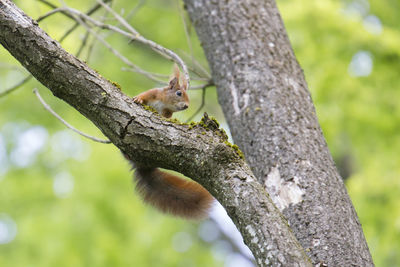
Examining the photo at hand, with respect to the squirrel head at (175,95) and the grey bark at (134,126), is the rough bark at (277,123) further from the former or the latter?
the grey bark at (134,126)

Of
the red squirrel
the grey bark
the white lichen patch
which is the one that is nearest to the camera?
the grey bark

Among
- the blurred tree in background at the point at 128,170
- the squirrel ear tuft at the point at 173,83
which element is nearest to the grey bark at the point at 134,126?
the squirrel ear tuft at the point at 173,83

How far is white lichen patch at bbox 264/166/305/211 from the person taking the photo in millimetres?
2338

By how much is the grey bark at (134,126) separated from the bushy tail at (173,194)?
62 cm

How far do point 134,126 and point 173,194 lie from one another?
80 cm

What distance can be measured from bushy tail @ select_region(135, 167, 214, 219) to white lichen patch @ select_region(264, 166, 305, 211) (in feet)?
1.04

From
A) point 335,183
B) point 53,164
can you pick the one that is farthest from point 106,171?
point 335,183

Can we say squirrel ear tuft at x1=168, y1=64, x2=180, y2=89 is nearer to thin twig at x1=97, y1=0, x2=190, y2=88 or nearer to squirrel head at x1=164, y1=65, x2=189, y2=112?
squirrel head at x1=164, y1=65, x2=189, y2=112

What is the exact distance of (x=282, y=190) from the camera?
239 cm

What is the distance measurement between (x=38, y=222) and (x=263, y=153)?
357 centimetres

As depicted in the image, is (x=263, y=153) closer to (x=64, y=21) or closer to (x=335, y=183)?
(x=335, y=183)

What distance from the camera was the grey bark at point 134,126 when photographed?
6.10ft

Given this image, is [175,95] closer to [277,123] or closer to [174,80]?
[174,80]

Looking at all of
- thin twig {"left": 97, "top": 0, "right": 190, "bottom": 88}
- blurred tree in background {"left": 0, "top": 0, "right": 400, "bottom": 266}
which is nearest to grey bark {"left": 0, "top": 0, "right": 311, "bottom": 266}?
thin twig {"left": 97, "top": 0, "right": 190, "bottom": 88}
